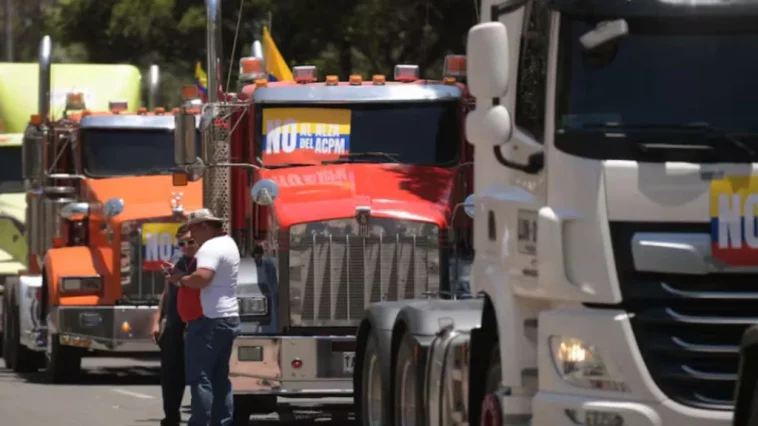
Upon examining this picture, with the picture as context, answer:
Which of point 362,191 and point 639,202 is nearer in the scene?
point 639,202

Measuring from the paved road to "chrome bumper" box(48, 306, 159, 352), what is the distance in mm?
470

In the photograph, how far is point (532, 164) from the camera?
8969 mm

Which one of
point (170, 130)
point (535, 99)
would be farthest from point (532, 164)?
point (170, 130)

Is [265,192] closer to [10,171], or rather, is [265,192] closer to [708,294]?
[708,294]

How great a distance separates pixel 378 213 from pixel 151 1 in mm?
20541

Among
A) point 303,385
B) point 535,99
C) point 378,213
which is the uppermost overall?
point 535,99

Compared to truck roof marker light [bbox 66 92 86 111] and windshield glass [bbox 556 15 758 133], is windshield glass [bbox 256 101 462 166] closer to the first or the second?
truck roof marker light [bbox 66 92 86 111]

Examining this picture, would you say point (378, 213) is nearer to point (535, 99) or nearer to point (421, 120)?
point (421, 120)

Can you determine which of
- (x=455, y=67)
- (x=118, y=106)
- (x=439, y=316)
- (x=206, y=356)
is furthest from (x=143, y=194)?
(x=439, y=316)

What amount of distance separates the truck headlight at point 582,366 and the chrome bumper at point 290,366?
5.85 meters

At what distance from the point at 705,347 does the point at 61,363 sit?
43.0 ft

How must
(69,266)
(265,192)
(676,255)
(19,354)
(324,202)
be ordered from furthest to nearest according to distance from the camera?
(19,354) < (69,266) < (324,202) < (265,192) < (676,255)

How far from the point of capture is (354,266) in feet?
49.4

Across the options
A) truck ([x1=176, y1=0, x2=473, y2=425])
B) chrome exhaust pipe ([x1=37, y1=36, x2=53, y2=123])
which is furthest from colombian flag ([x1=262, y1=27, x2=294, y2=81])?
chrome exhaust pipe ([x1=37, y1=36, x2=53, y2=123])
